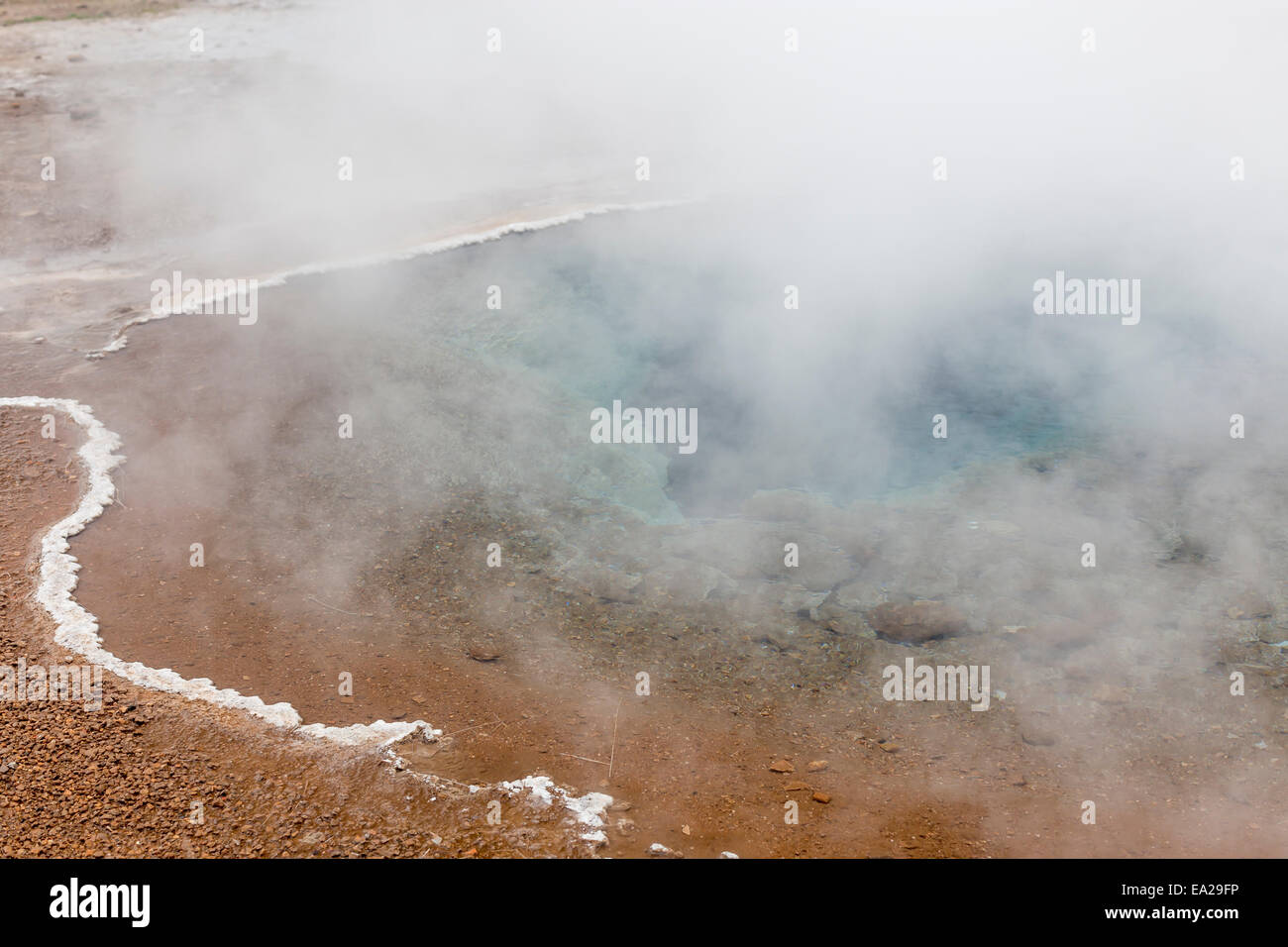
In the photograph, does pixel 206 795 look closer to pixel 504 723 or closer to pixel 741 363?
pixel 504 723

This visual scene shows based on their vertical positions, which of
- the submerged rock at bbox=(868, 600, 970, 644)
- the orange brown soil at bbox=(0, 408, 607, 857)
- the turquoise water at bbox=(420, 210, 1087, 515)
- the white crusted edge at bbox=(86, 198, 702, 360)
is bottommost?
the orange brown soil at bbox=(0, 408, 607, 857)

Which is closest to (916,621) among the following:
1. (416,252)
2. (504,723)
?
(504,723)

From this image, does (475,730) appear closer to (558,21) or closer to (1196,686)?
(1196,686)

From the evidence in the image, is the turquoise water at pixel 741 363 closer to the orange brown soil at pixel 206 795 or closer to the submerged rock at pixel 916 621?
the submerged rock at pixel 916 621

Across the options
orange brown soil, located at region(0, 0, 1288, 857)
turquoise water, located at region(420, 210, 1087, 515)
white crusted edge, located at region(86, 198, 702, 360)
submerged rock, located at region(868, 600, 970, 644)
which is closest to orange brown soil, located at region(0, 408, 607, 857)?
orange brown soil, located at region(0, 0, 1288, 857)

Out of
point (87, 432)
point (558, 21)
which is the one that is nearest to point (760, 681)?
point (87, 432)

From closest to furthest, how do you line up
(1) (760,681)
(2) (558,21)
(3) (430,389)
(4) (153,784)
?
(4) (153,784)
(1) (760,681)
(3) (430,389)
(2) (558,21)

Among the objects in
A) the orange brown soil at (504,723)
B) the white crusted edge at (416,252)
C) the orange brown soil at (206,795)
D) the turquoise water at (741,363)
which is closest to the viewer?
the orange brown soil at (206,795)

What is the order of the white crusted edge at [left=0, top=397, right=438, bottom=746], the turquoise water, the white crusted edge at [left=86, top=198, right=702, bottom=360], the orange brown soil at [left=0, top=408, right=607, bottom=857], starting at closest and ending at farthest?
1. the orange brown soil at [left=0, top=408, right=607, bottom=857]
2. the white crusted edge at [left=0, top=397, right=438, bottom=746]
3. the turquoise water
4. the white crusted edge at [left=86, top=198, right=702, bottom=360]

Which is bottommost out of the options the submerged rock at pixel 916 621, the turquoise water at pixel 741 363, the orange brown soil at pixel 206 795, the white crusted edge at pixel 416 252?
the orange brown soil at pixel 206 795

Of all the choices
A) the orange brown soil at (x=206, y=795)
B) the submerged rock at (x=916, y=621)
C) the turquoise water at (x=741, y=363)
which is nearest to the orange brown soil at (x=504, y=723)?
the orange brown soil at (x=206, y=795)

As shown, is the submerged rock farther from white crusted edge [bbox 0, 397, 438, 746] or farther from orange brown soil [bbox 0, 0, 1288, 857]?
white crusted edge [bbox 0, 397, 438, 746]
